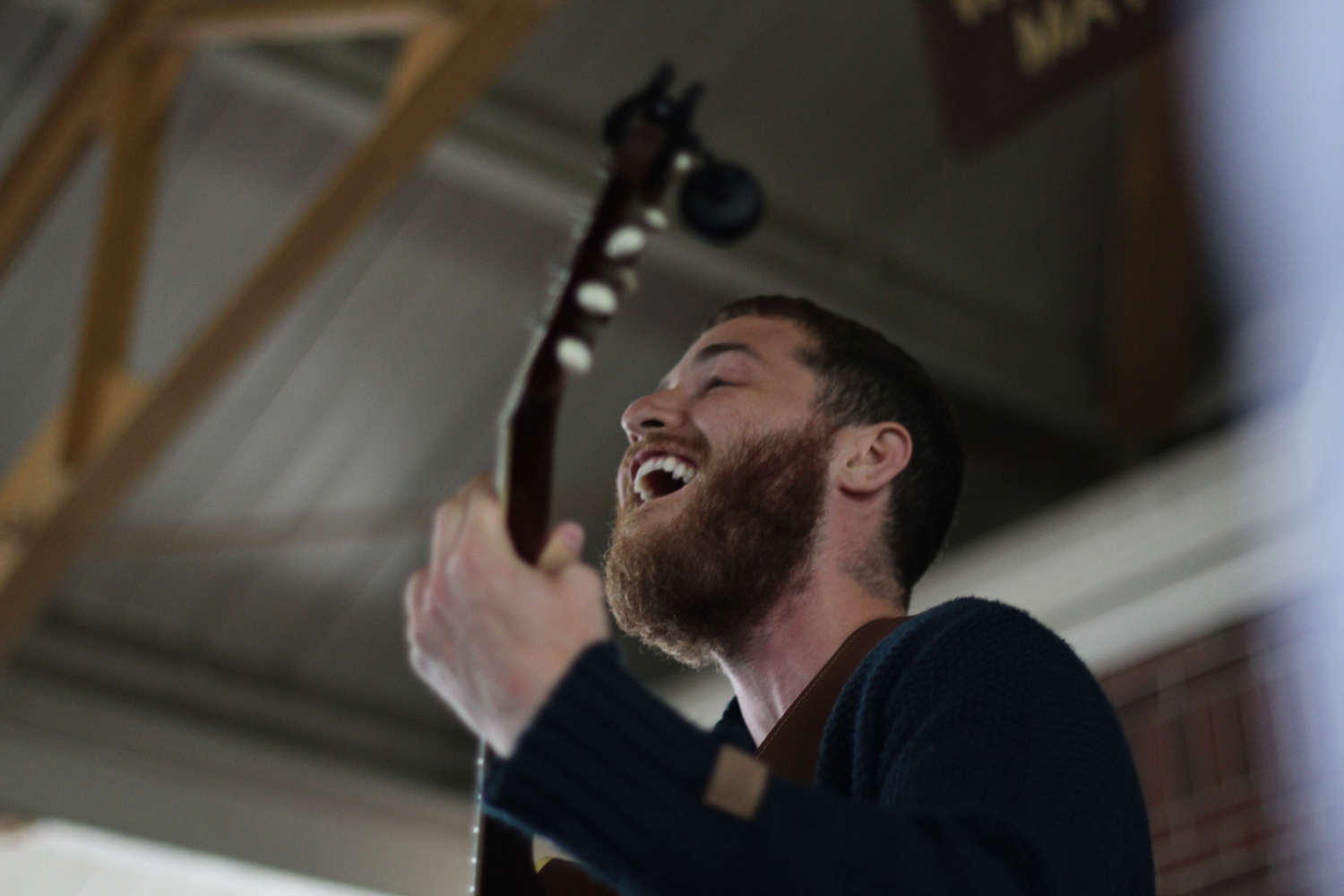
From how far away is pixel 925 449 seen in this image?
1.78 meters

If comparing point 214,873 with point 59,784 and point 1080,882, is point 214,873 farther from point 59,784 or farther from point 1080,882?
point 1080,882

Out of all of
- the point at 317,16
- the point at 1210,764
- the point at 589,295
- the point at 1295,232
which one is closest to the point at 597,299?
the point at 589,295

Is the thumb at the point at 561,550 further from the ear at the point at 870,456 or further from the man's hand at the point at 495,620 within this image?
the ear at the point at 870,456

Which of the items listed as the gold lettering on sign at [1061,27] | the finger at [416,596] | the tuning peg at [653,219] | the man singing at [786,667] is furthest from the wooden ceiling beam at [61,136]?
the finger at [416,596]

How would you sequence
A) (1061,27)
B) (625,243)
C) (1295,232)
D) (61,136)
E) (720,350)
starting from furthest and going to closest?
(1295,232)
(61,136)
(1061,27)
(720,350)
(625,243)

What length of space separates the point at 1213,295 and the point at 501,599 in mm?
6801

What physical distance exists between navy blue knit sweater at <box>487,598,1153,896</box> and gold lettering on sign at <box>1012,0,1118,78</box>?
1.82 metres

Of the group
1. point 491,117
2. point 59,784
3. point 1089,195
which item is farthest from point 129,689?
point 1089,195

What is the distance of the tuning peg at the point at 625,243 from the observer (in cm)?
135

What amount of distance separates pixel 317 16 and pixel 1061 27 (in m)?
2.56

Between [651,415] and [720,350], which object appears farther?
[720,350]

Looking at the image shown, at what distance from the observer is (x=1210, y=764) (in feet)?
17.2

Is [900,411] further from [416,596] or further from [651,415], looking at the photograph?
[416,596]

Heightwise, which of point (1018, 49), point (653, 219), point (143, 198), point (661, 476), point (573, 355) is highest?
point (1018, 49)
